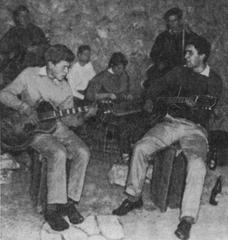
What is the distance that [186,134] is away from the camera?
3.82 meters

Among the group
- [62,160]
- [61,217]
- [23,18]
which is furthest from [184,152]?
[23,18]

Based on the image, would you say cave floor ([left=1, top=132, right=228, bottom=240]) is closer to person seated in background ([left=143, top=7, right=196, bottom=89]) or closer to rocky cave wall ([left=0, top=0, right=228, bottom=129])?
person seated in background ([left=143, top=7, right=196, bottom=89])

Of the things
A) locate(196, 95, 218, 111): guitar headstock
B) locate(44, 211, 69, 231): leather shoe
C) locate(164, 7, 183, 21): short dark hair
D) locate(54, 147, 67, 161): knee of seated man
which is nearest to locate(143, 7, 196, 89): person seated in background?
locate(164, 7, 183, 21): short dark hair

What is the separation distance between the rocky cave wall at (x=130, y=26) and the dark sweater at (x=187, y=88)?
211 centimetres

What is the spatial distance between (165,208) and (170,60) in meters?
2.34

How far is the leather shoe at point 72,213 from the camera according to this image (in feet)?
11.3

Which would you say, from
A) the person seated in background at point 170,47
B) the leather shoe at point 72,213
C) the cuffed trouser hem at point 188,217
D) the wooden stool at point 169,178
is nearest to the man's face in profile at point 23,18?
the person seated in background at point 170,47

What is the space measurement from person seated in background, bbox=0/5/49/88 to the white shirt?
41 centimetres

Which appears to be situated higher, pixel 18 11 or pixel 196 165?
pixel 18 11

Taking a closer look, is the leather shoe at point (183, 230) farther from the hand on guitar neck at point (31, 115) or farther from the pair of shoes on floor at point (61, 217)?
the hand on guitar neck at point (31, 115)

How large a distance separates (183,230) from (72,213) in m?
0.89

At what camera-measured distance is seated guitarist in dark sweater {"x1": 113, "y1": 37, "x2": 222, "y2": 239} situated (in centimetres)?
346

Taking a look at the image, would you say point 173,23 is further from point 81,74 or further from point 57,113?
point 57,113

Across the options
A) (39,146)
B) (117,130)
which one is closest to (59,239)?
(39,146)
